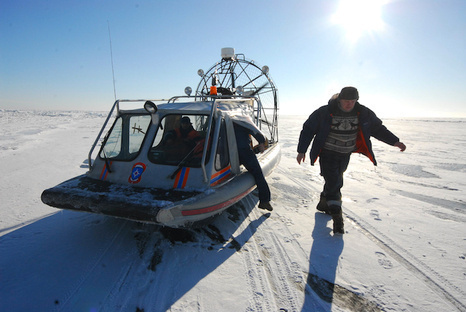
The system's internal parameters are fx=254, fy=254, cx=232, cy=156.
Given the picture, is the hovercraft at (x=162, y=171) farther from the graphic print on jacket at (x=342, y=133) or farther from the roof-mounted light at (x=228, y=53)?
the roof-mounted light at (x=228, y=53)

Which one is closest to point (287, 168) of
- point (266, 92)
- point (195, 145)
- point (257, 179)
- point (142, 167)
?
point (266, 92)

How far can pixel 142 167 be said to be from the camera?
10.8 feet

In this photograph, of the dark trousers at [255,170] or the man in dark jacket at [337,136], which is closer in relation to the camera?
the man in dark jacket at [337,136]

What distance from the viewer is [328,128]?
3.30m

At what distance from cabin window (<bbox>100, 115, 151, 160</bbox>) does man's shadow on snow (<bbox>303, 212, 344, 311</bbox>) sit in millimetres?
2564

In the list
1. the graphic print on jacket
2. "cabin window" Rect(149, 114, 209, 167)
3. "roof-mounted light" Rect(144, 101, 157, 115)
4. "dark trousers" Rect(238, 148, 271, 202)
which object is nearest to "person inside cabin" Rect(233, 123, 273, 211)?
"dark trousers" Rect(238, 148, 271, 202)

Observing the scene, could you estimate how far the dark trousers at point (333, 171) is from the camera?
337cm

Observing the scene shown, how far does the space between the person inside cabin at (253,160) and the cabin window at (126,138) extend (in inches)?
54.6

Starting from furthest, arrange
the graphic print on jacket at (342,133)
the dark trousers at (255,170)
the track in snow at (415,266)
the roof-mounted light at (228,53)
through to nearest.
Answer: the roof-mounted light at (228,53)
the dark trousers at (255,170)
the graphic print on jacket at (342,133)
the track in snow at (415,266)

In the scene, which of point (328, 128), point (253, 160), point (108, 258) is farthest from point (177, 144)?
point (328, 128)

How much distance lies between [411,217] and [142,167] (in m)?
3.95

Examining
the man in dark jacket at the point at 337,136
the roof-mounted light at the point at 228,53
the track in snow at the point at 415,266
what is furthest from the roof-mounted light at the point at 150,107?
the roof-mounted light at the point at 228,53

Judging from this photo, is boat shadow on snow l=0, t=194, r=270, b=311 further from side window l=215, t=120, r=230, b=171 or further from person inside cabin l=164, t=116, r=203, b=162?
person inside cabin l=164, t=116, r=203, b=162

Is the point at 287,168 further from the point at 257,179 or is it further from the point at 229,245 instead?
the point at 229,245
